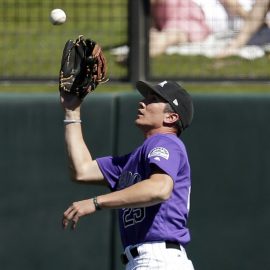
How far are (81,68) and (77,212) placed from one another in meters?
1.03

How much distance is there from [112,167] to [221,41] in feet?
8.02

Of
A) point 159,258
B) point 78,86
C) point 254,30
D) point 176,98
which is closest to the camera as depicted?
point 159,258

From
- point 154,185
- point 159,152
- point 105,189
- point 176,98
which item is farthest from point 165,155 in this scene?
point 105,189

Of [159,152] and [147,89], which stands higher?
[147,89]

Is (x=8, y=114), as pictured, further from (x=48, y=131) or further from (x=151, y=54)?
(x=151, y=54)

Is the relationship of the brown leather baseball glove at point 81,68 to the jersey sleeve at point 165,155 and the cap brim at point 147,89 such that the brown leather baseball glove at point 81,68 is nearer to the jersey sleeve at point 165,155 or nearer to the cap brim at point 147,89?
the cap brim at point 147,89

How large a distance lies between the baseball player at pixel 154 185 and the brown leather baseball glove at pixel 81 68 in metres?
0.08

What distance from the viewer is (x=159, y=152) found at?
469 centimetres

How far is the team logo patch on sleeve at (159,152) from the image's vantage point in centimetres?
467

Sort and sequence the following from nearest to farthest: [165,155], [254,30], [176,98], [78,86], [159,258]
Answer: [165,155], [159,258], [176,98], [78,86], [254,30]

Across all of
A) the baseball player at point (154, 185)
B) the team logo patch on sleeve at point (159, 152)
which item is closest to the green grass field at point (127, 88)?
the baseball player at point (154, 185)

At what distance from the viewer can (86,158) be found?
5250 mm

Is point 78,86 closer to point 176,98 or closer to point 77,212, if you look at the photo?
point 176,98

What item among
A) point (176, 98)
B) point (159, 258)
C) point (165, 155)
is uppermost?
point (176, 98)
